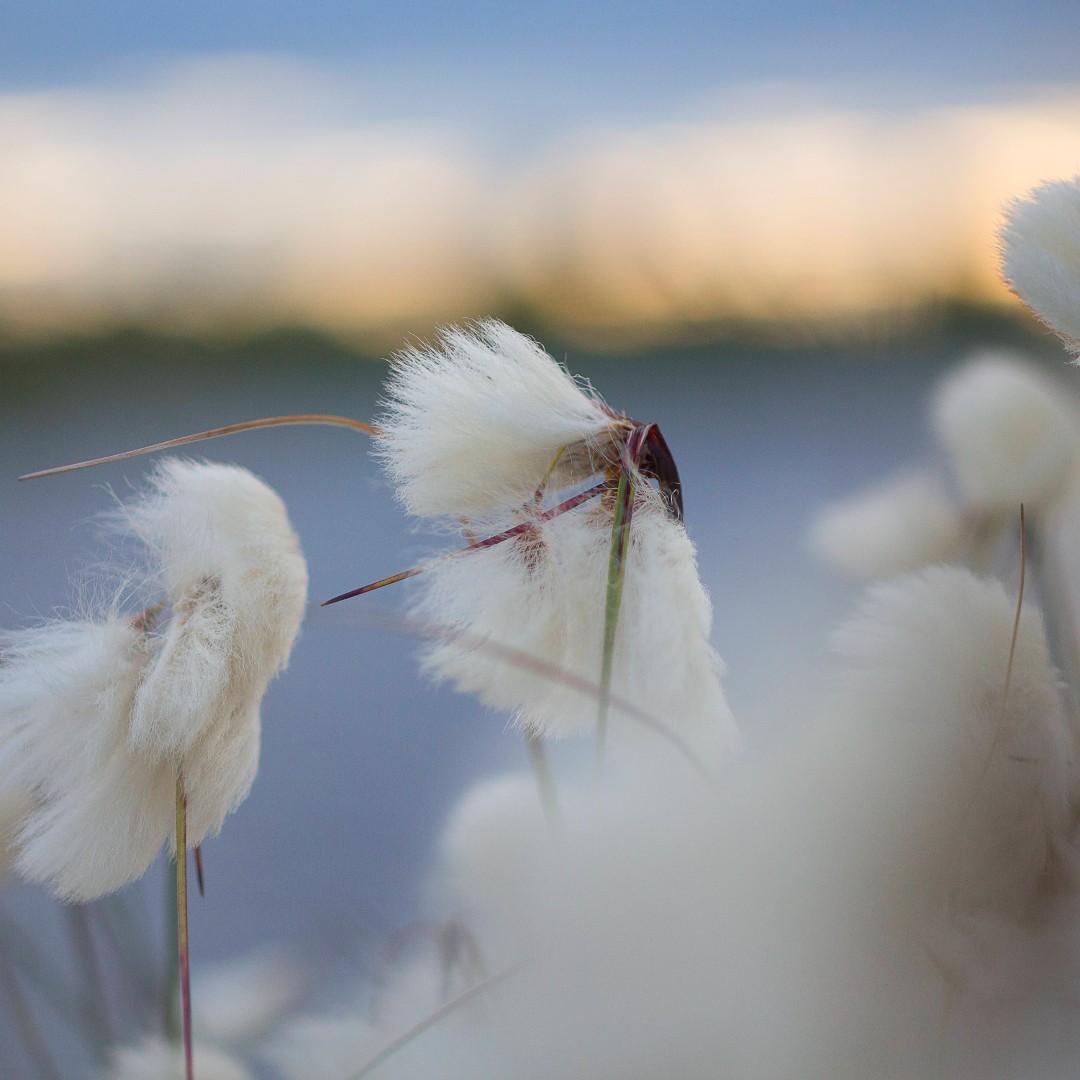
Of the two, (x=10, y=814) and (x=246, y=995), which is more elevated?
(x=10, y=814)

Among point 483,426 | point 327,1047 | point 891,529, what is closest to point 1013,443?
point 891,529

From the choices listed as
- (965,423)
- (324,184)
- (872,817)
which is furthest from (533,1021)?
(324,184)

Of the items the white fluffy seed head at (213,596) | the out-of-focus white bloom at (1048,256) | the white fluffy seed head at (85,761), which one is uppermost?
the out-of-focus white bloom at (1048,256)

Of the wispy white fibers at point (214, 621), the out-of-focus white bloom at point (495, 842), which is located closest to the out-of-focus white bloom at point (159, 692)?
the wispy white fibers at point (214, 621)

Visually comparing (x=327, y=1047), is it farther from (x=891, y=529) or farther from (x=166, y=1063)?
(x=891, y=529)

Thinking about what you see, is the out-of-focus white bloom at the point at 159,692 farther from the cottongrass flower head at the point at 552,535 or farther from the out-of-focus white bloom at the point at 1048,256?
the out-of-focus white bloom at the point at 1048,256

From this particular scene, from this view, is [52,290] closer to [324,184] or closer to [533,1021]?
[324,184]
